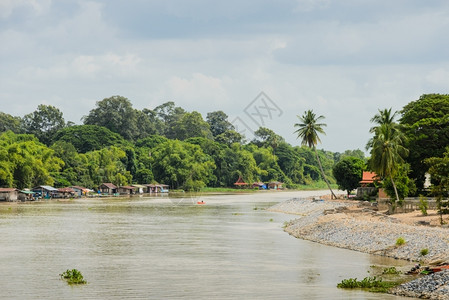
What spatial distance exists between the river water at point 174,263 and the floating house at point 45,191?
236 ft

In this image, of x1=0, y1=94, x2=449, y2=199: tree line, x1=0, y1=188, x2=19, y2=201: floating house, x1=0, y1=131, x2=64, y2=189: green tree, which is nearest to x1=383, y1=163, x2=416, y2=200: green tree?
x1=0, y1=94, x2=449, y2=199: tree line

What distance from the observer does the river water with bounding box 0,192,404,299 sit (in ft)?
80.8

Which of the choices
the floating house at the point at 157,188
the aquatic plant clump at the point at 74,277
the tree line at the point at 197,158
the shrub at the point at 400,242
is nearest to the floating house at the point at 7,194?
the tree line at the point at 197,158

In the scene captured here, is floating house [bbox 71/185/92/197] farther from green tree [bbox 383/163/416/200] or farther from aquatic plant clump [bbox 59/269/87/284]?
aquatic plant clump [bbox 59/269/87/284]

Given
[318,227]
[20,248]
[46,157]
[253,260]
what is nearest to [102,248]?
[20,248]

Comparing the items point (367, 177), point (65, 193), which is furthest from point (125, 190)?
point (367, 177)

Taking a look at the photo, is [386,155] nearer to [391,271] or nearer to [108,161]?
[391,271]

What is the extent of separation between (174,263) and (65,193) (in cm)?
10480

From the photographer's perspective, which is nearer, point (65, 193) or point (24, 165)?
point (24, 165)

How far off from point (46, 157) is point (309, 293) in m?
116

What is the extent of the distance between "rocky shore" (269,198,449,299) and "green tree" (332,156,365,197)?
33.2 meters

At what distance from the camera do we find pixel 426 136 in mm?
68625

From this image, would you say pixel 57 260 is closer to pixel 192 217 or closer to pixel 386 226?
pixel 386 226

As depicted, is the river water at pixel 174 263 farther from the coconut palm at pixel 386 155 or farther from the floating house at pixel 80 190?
the floating house at pixel 80 190
